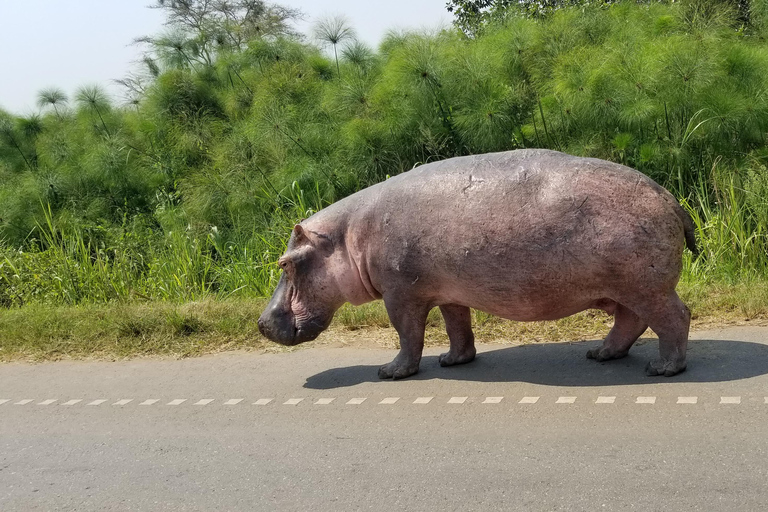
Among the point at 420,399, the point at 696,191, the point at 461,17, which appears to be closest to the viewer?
the point at 420,399

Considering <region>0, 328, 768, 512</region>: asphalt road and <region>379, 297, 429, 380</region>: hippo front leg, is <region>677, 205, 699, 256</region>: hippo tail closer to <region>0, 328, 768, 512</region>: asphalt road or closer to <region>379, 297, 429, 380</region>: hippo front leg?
<region>0, 328, 768, 512</region>: asphalt road

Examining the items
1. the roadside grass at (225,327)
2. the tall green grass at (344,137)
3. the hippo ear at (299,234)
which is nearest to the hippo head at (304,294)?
the hippo ear at (299,234)

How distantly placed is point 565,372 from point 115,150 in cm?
848

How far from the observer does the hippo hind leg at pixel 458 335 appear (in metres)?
5.13

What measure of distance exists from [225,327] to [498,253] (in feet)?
8.78

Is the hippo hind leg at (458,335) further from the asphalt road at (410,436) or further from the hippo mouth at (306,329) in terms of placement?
the hippo mouth at (306,329)

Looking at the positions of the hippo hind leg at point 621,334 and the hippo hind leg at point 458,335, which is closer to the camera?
the hippo hind leg at point 621,334

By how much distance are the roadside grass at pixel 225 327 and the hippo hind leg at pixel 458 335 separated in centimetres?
60

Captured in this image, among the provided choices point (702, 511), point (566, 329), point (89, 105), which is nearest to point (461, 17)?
point (89, 105)

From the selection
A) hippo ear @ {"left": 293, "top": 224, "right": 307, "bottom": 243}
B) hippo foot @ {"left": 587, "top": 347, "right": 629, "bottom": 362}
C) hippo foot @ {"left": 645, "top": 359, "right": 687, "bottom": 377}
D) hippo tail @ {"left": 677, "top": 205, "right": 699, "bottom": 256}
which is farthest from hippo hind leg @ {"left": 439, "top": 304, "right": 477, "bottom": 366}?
hippo tail @ {"left": 677, "top": 205, "right": 699, "bottom": 256}

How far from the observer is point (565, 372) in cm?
475

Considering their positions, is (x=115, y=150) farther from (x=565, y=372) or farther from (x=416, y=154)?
(x=565, y=372)

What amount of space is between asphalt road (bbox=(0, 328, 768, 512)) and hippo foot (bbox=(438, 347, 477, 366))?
3.2 inches

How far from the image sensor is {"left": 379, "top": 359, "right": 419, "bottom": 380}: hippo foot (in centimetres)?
499
